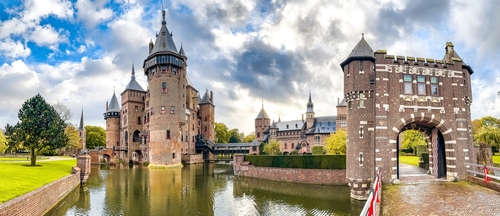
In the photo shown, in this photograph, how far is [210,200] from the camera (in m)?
20.7

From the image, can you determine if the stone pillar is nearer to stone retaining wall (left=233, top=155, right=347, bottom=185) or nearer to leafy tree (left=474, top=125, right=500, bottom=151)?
stone retaining wall (left=233, top=155, right=347, bottom=185)

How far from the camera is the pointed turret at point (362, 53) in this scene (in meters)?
21.1

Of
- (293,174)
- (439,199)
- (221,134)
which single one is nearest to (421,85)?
(439,199)

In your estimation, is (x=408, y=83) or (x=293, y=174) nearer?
(x=408, y=83)

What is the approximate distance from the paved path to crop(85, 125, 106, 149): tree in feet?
308

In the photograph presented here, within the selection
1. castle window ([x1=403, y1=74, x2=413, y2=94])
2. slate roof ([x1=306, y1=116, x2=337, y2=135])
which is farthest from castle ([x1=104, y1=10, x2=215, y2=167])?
castle window ([x1=403, y1=74, x2=413, y2=94])

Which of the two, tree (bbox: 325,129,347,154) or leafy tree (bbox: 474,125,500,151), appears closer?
tree (bbox: 325,129,347,154)

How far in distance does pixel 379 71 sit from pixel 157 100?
39.8m

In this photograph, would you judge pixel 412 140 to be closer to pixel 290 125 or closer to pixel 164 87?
pixel 290 125

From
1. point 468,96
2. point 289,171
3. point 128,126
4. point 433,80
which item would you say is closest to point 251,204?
point 289,171

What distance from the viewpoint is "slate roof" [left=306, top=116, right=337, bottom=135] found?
6619cm

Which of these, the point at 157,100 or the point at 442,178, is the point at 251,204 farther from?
the point at 157,100

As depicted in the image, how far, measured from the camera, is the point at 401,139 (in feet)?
179

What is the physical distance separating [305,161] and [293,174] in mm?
1778
